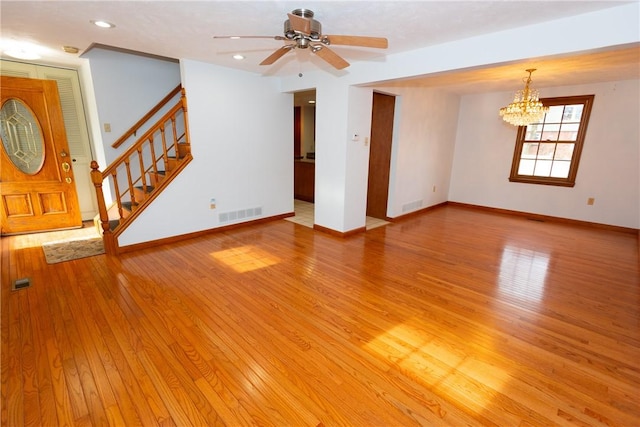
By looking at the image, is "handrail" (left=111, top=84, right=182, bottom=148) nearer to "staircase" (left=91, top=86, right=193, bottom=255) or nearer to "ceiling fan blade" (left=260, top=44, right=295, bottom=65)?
"staircase" (left=91, top=86, right=193, bottom=255)

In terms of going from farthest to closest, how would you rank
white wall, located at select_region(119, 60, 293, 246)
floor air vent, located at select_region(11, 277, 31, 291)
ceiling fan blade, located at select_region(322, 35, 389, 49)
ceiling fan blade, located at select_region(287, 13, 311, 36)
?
white wall, located at select_region(119, 60, 293, 246) → floor air vent, located at select_region(11, 277, 31, 291) → ceiling fan blade, located at select_region(322, 35, 389, 49) → ceiling fan blade, located at select_region(287, 13, 311, 36)

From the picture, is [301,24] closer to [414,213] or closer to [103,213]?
[103,213]

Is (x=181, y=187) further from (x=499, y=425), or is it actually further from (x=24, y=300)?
(x=499, y=425)

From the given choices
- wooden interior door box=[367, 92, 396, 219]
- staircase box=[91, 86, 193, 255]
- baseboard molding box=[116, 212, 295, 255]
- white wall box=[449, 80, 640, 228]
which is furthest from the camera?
wooden interior door box=[367, 92, 396, 219]

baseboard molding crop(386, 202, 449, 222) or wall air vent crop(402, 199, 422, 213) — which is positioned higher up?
wall air vent crop(402, 199, 422, 213)

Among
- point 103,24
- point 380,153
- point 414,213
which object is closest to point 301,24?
point 103,24

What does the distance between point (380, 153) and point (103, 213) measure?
14.0 ft

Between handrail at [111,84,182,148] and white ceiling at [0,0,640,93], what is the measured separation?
105cm

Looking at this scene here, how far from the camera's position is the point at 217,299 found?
2691mm

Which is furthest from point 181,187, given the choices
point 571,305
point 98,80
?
point 571,305

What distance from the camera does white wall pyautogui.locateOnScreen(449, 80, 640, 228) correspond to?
4758 mm

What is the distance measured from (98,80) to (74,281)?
284cm

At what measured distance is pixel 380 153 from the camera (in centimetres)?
533

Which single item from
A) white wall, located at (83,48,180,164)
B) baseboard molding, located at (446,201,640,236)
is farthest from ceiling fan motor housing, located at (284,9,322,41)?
baseboard molding, located at (446,201,640,236)
